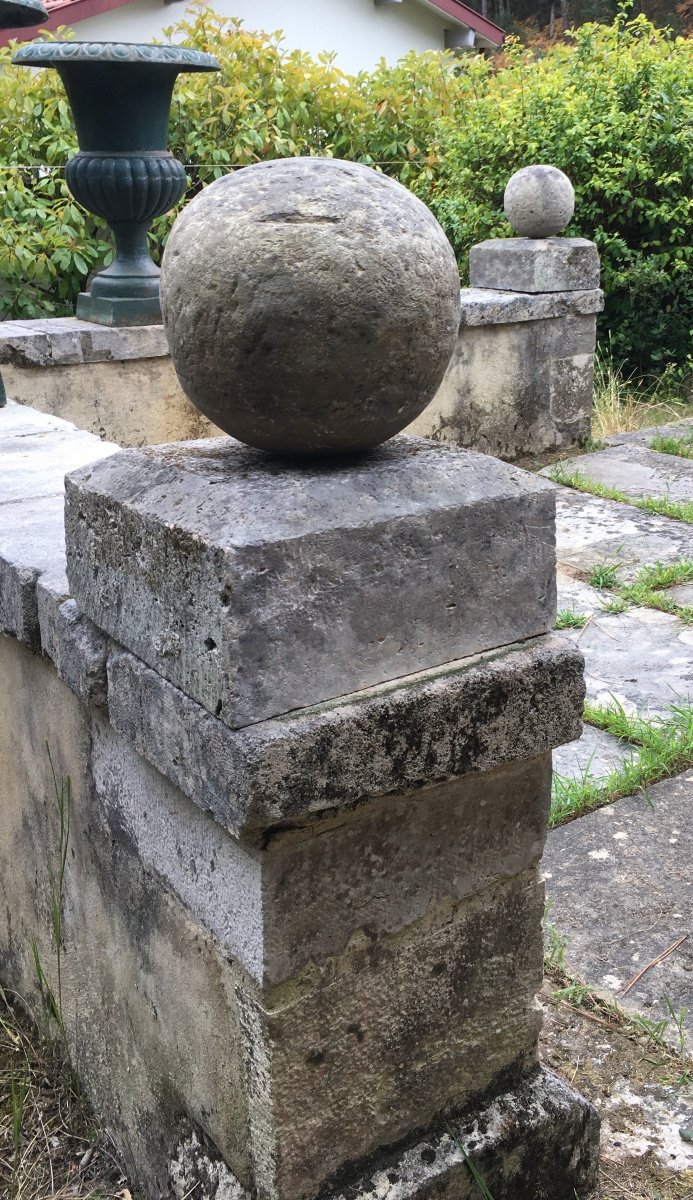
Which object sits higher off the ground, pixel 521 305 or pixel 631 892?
pixel 521 305

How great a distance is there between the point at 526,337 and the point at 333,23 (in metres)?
10.4

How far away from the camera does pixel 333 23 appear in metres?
14.8

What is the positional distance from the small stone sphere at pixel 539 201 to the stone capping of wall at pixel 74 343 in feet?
7.92

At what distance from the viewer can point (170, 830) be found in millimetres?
1725

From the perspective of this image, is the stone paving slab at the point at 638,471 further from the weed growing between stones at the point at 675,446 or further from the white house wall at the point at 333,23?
the white house wall at the point at 333,23

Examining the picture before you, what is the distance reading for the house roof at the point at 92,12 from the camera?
37.0 ft

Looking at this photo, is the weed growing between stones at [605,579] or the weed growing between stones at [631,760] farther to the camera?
the weed growing between stones at [605,579]

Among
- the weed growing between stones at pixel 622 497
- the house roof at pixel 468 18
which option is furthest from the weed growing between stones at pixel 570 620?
the house roof at pixel 468 18

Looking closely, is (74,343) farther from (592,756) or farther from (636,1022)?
(636,1022)

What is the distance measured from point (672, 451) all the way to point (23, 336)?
12.3 feet

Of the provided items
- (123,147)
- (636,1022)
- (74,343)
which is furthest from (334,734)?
(123,147)

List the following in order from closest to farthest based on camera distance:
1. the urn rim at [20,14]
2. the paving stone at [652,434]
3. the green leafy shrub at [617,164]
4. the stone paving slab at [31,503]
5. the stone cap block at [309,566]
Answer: the stone cap block at [309,566] → the stone paving slab at [31,503] → the urn rim at [20,14] → the paving stone at [652,434] → the green leafy shrub at [617,164]

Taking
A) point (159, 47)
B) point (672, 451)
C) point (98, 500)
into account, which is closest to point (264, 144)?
point (159, 47)

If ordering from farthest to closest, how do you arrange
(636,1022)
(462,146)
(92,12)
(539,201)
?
(92,12), (462,146), (539,201), (636,1022)
